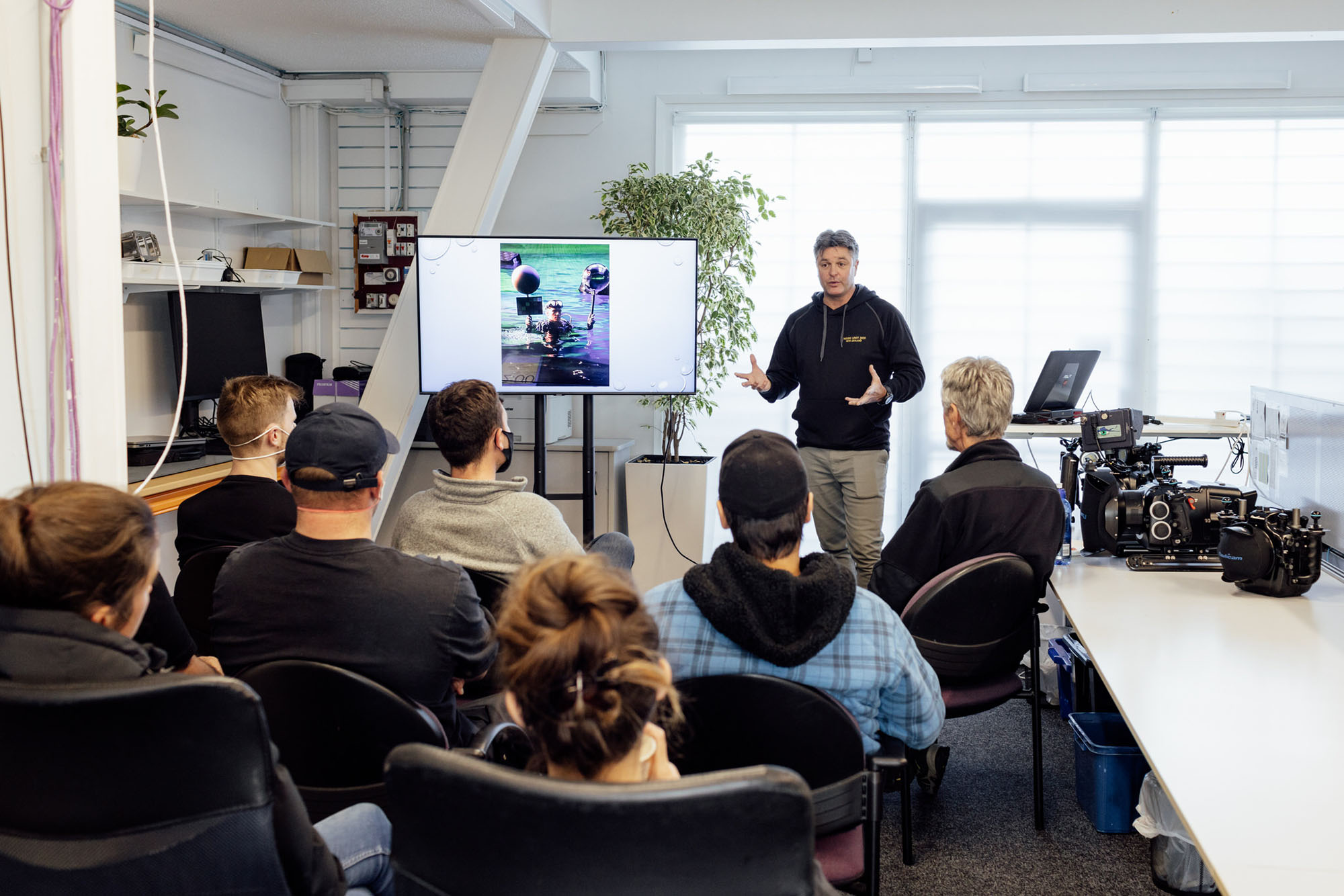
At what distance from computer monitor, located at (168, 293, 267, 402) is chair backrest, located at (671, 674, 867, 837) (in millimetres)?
3537

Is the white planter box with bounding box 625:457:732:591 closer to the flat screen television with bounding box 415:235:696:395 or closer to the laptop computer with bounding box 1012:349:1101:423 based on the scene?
the flat screen television with bounding box 415:235:696:395

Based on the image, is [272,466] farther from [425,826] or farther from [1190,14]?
[1190,14]

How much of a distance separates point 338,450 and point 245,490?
2.51 ft

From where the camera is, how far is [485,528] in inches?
94.0

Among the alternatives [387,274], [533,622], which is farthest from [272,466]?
[387,274]

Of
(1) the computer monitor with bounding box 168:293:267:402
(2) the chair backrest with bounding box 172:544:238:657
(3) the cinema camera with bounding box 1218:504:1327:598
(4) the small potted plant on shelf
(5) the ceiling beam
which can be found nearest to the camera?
(2) the chair backrest with bounding box 172:544:238:657

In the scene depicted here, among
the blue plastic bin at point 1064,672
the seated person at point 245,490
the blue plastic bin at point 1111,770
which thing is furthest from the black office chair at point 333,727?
the blue plastic bin at point 1064,672

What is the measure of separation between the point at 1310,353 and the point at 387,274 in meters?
5.03

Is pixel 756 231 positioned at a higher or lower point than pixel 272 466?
higher

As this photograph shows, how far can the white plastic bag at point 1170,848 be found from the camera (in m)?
2.38

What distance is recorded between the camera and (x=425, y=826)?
103 cm

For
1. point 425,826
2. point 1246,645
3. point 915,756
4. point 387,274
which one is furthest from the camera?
point 387,274

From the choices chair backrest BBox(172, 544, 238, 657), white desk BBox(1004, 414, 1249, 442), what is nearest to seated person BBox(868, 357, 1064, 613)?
white desk BBox(1004, 414, 1249, 442)

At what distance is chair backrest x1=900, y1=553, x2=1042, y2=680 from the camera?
8.05 feet
